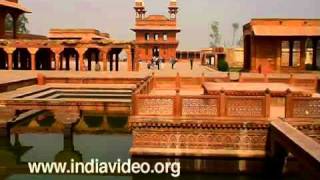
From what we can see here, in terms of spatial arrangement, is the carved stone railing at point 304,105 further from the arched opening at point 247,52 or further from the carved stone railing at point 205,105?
the arched opening at point 247,52

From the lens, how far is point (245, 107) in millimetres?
9164

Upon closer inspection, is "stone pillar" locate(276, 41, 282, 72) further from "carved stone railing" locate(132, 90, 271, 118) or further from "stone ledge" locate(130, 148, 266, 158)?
"stone ledge" locate(130, 148, 266, 158)

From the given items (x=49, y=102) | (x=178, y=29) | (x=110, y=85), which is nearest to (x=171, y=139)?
(x=49, y=102)

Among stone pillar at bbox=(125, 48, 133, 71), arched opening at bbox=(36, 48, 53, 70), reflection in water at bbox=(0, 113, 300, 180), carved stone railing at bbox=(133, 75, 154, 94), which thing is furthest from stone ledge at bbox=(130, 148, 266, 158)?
arched opening at bbox=(36, 48, 53, 70)

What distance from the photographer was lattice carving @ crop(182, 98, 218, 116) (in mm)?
9195

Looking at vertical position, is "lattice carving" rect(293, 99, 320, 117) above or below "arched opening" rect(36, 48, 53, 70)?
A: below

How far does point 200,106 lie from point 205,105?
116 millimetres

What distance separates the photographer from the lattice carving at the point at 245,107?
30.1ft

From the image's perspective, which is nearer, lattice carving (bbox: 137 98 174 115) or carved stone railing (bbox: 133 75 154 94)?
lattice carving (bbox: 137 98 174 115)

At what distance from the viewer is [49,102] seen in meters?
12.2

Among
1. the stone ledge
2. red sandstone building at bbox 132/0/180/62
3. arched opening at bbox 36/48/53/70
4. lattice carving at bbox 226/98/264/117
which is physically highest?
red sandstone building at bbox 132/0/180/62

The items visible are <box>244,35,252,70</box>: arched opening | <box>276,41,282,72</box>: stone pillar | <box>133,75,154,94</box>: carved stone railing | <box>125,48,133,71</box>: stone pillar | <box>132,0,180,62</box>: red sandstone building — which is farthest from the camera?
<box>132,0,180,62</box>: red sandstone building

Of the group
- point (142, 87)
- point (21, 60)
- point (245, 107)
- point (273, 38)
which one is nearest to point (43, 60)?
point (21, 60)

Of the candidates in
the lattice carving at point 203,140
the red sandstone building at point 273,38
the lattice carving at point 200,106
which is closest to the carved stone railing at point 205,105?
the lattice carving at point 200,106
